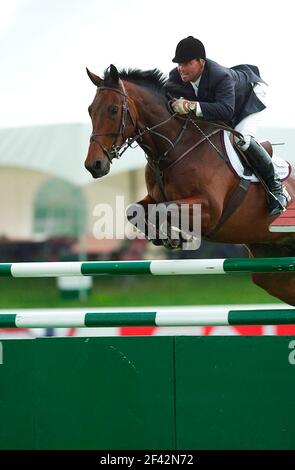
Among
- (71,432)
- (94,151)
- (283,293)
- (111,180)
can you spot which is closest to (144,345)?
(71,432)

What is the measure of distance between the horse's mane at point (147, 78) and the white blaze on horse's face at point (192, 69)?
7.6 inches

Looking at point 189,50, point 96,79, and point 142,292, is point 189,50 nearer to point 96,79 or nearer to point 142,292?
point 96,79

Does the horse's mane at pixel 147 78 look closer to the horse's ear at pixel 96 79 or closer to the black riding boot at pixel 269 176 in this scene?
the horse's ear at pixel 96 79

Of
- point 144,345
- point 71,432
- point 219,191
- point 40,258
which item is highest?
point 40,258

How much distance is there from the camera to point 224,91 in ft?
13.9

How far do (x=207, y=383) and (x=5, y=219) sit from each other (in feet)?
41.0

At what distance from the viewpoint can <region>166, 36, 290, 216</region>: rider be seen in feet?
13.9

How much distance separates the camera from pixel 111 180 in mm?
14219

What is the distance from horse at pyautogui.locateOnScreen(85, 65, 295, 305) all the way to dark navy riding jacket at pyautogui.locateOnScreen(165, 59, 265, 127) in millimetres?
87

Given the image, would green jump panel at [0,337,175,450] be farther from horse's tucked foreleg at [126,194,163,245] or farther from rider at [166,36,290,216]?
rider at [166,36,290,216]

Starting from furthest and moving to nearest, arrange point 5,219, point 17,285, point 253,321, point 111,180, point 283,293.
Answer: point 17,285 → point 5,219 → point 111,180 → point 283,293 → point 253,321

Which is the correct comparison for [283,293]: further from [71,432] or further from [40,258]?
[40,258]

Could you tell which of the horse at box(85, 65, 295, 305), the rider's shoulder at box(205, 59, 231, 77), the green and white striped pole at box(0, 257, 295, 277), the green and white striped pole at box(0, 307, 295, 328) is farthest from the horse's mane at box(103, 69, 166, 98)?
the green and white striped pole at box(0, 307, 295, 328)

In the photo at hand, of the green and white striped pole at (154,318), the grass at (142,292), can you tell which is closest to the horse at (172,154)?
the green and white striped pole at (154,318)
